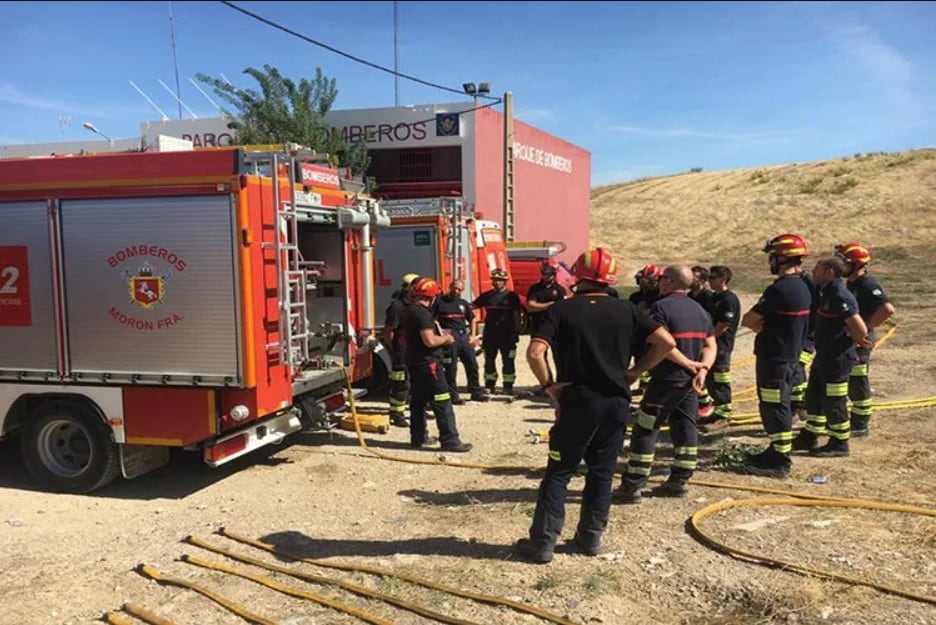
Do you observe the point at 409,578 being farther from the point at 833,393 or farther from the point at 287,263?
the point at 833,393

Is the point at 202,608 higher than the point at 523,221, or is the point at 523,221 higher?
the point at 523,221

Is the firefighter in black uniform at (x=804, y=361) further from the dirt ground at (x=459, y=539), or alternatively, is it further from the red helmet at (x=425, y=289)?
the red helmet at (x=425, y=289)

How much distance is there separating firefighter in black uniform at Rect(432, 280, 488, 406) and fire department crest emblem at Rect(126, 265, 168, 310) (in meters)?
3.73

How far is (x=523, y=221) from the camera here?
23172 mm

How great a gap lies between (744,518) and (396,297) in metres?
4.68

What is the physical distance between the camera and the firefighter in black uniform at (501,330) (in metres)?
9.86

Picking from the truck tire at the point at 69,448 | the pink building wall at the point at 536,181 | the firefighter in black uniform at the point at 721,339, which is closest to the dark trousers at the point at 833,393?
the firefighter in black uniform at the point at 721,339

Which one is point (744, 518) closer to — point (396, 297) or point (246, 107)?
point (396, 297)

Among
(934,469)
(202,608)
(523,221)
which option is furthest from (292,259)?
(523,221)

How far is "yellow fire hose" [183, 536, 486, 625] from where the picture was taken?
12.5 feet

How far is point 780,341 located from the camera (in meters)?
6.00

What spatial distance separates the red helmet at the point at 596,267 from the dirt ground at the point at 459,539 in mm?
1707

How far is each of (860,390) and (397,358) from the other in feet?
15.8

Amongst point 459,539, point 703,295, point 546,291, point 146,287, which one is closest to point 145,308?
point 146,287
